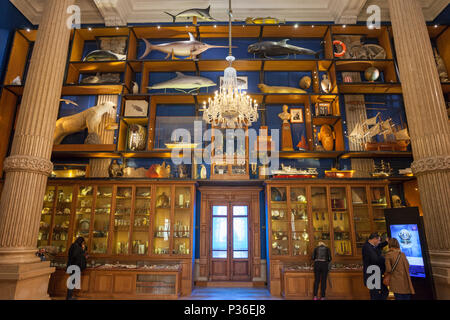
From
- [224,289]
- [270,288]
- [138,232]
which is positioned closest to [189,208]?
[138,232]

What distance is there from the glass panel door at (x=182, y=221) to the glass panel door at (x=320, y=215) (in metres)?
3.30

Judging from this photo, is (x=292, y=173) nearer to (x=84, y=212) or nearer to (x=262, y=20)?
(x=262, y=20)

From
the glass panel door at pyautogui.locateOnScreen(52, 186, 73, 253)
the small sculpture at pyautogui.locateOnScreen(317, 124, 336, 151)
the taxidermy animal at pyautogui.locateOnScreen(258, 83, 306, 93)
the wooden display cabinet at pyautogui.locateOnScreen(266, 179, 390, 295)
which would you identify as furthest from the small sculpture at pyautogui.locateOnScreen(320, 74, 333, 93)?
the glass panel door at pyautogui.locateOnScreen(52, 186, 73, 253)

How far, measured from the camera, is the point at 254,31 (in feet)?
27.4

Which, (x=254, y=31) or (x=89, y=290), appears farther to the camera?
(x=254, y=31)

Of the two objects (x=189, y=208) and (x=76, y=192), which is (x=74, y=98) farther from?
(x=189, y=208)

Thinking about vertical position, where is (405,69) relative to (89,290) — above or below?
above

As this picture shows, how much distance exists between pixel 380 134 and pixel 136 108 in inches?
285

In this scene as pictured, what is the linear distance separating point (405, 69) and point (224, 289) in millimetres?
6334

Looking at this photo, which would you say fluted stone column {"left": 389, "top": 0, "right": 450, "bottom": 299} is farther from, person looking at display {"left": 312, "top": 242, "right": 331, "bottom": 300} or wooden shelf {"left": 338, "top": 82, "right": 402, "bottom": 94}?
wooden shelf {"left": 338, "top": 82, "right": 402, "bottom": 94}

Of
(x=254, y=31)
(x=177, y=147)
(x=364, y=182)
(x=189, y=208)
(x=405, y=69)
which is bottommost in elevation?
(x=189, y=208)

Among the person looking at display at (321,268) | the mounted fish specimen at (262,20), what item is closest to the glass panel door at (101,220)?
the person looking at display at (321,268)

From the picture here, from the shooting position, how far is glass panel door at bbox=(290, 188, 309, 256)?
6938mm

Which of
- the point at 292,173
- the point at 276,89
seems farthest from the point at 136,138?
the point at 292,173
